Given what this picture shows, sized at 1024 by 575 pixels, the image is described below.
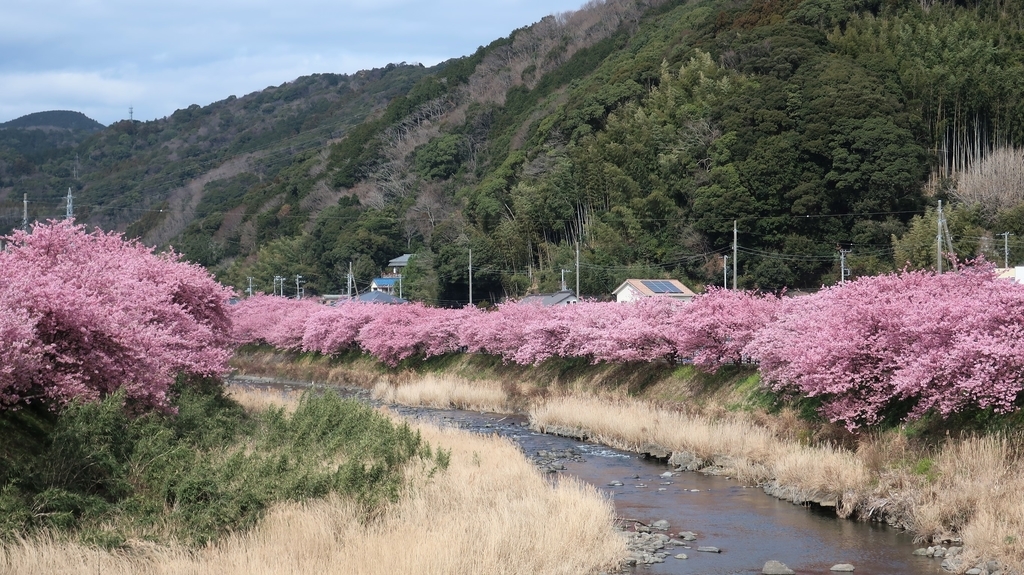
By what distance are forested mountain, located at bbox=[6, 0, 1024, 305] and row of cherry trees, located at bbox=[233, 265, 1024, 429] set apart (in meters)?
24.6

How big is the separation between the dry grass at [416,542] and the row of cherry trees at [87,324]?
337cm

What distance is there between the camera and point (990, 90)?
65.6 meters

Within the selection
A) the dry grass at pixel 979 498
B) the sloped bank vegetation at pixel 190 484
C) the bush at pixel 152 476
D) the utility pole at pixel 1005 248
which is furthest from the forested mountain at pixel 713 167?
the bush at pixel 152 476

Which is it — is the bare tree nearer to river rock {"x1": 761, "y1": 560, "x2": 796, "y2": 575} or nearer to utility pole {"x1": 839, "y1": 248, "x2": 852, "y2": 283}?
utility pole {"x1": 839, "y1": 248, "x2": 852, "y2": 283}

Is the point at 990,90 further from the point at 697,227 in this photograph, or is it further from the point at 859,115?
the point at 697,227

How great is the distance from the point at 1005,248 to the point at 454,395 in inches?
1238

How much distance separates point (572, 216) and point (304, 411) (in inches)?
2326

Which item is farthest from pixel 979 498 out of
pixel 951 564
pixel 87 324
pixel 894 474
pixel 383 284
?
pixel 383 284

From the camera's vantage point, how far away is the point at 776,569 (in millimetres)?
14539

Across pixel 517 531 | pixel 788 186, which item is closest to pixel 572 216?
pixel 788 186

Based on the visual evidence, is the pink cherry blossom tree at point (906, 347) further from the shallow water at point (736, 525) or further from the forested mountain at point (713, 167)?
the forested mountain at point (713, 167)

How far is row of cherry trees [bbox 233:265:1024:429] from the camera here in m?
18.2

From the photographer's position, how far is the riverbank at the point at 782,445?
50.5 feet

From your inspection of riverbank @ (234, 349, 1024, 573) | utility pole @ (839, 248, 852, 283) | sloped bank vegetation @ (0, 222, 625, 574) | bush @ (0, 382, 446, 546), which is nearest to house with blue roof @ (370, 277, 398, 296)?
utility pole @ (839, 248, 852, 283)
